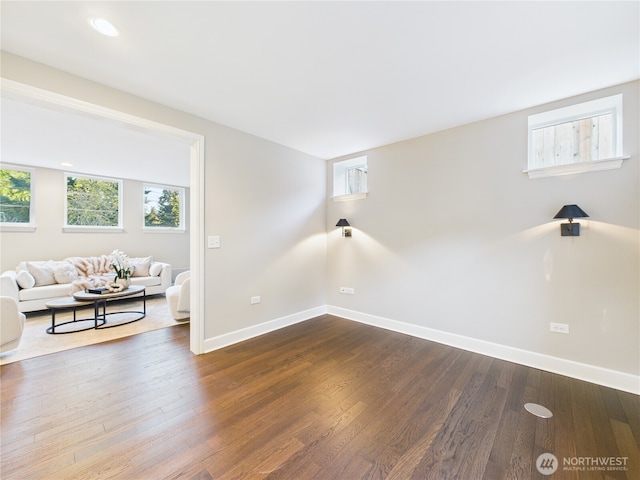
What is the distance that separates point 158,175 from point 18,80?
4.05 metres

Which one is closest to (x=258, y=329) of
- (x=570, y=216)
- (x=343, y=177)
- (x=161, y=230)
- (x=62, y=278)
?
(x=343, y=177)

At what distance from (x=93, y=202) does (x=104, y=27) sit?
5.50m

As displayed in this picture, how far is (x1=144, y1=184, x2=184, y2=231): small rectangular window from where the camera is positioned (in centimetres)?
652

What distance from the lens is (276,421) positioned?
6.07 feet

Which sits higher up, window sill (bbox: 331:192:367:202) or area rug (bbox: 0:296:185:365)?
window sill (bbox: 331:192:367:202)

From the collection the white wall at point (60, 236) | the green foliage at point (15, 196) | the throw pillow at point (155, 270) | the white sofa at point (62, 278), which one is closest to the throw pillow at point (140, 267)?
the white sofa at point (62, 278)

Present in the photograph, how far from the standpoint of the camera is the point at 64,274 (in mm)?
4598

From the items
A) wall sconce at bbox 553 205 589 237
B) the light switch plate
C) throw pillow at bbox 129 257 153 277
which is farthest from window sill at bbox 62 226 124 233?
wall sconce at bbox 553 205 589 237

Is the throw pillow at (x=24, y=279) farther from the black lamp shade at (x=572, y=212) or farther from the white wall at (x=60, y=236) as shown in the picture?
the black lamp shade at (x=572, y=212)

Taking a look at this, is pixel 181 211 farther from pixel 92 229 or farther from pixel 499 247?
pixel 499 247

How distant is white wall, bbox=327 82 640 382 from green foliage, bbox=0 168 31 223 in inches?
248

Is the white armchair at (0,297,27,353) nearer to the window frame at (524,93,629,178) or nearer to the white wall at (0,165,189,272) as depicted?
the white wall at (0,165,189,272)

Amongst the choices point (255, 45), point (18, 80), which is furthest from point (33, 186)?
point (255, 45)

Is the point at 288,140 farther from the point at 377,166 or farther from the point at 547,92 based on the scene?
the point at 547,92
